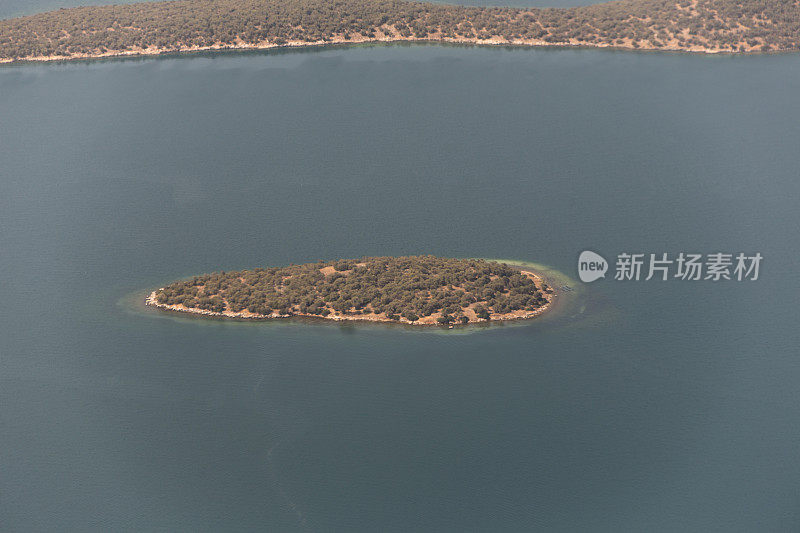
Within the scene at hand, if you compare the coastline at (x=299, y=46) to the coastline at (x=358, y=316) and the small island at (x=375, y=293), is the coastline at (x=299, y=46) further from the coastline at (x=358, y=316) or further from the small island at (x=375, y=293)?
the coastline at (x=358, y=316)

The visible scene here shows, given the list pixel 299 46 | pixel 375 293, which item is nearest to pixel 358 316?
pixel 375 293

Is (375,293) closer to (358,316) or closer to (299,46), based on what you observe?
(358,316)

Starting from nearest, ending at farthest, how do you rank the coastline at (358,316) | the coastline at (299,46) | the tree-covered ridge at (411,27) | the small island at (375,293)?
the coastline at (358,316), the small island at (375,293), the tree-covered ridge at (411,27), the coastline at (299,46)

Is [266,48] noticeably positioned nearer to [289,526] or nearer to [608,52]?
[608,52]

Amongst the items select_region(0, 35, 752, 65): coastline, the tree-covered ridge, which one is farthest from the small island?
the tree-covered ridge

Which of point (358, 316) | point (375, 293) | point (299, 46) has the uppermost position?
point (299, 46)

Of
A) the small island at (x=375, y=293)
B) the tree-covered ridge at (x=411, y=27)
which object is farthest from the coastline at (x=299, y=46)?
the small island at (x=375, y=293)

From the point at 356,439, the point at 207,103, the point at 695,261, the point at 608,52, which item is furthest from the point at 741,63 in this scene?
the point at 356,439
